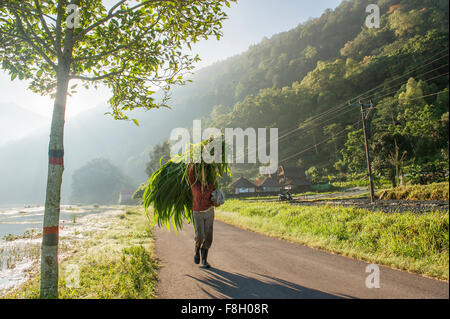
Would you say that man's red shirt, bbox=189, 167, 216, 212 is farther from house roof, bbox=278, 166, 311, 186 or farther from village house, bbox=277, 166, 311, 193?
house roof, bbox=278, 166, 311, 186

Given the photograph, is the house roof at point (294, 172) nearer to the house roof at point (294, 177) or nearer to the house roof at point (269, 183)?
the house roof at point (294, 177)

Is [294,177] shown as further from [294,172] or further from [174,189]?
[174,189]

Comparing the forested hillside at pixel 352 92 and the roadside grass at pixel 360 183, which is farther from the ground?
the forested hillside at pixel 352 92

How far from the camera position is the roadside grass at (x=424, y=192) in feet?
59.4

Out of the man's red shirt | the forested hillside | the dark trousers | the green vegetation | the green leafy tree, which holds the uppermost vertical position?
the forested hillside

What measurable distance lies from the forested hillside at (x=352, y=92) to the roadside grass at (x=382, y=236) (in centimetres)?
979

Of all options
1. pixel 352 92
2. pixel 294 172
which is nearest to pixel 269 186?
pixel 294 172

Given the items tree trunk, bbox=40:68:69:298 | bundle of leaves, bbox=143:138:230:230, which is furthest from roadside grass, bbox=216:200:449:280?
tree trunk, bbox=40:68:69:298

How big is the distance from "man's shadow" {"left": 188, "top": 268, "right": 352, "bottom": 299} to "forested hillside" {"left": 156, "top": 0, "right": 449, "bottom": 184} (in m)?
14.3

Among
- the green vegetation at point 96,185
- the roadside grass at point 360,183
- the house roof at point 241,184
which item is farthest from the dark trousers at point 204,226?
the green vegetation at point 96,185

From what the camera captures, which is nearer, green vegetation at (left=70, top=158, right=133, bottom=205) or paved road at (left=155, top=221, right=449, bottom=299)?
paved road at (left=155, top=221, right=449, bottom=299)

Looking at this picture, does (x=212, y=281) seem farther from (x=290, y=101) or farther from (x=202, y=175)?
(x=290, y=101)

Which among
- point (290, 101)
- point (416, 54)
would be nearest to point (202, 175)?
point (416, 54)

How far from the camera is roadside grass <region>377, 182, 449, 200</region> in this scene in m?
18.1
